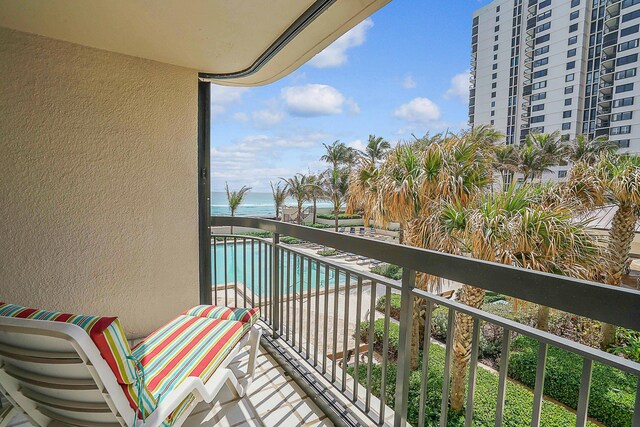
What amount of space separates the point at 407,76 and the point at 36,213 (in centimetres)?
5813

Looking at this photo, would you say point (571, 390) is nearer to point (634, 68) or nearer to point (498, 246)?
point (498, 246)

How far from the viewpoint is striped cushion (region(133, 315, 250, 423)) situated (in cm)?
143

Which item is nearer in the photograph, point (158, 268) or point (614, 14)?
point (158, 268)

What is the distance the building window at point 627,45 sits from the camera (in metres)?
32.1

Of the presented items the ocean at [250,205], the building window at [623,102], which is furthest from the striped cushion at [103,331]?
the building window at [623,102]

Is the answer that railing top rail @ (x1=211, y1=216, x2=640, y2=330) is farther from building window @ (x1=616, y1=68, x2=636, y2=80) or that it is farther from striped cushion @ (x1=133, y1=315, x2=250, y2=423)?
building window @ (x1=616, y1=68, x2=636, y2=80)

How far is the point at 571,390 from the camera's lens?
22.1ft

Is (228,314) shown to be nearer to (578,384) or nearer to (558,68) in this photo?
(578,384)

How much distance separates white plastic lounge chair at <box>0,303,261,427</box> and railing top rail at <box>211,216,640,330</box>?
104 cm

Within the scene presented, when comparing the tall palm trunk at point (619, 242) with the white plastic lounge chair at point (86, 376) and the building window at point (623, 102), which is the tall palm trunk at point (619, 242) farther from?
the building window at point (623, 102)

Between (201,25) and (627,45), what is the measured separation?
1884 inches

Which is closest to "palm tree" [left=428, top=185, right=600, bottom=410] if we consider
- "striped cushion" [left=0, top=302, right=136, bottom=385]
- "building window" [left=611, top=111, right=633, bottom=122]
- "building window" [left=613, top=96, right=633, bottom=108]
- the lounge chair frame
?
the lounge chair frame

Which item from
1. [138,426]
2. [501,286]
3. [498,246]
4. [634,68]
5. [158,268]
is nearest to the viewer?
[501,286]

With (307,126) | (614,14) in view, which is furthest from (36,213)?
(307,126)
